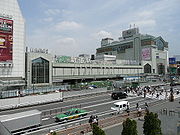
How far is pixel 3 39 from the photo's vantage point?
140 feet

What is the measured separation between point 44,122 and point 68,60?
151ft

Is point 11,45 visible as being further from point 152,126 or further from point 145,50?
point 145,50

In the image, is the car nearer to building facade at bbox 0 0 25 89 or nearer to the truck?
the truck

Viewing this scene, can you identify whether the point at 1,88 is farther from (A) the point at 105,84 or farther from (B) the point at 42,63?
(A) the point at 105,84

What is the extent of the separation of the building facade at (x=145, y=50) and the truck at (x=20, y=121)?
294ft

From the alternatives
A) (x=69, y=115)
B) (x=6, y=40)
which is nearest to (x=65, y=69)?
(x=6, y=40)

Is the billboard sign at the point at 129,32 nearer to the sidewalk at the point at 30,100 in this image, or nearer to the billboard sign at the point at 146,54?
the billboard sign at the point at 146,54

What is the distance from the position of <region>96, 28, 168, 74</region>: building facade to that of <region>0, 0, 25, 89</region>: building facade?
7311 centimetres

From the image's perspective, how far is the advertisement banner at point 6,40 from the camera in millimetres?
42375

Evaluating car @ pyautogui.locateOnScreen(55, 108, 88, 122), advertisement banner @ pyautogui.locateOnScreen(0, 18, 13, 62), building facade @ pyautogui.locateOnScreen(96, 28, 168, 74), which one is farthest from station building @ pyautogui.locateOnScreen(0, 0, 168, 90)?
car @ pyautogui.locateOnScreen(55, 108, 88, 122)

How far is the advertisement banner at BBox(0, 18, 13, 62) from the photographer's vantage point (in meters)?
42.4

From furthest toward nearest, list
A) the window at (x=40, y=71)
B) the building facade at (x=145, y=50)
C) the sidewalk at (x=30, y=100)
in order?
the building facade at (x=145, y=50)
the window at (x=40, y=71)
the sidewalk at (x=30, y=100)

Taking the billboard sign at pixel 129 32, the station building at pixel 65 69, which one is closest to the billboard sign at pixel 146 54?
the station building at pixel 65 69

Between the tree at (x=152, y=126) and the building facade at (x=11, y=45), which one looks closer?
the tree at (x=152, y=126)
